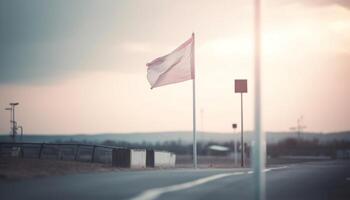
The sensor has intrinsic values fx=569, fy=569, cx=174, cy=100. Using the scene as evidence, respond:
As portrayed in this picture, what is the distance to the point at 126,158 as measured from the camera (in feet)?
86.6

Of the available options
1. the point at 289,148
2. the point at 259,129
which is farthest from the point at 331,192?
the point at 289,148

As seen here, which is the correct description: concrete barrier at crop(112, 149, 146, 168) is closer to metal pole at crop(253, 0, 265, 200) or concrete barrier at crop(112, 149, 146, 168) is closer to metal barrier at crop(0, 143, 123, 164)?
metal barrier at crop(0, 143, 123, 164)

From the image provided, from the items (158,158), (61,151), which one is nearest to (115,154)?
(158,158)

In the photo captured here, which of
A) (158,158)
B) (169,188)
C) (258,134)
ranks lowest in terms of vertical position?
(158,158)

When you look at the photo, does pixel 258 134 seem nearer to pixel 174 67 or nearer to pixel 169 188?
pixel 169 188

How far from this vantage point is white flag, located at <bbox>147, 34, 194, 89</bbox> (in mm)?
30297

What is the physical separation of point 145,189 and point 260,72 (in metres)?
5.64

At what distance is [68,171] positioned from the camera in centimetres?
1995

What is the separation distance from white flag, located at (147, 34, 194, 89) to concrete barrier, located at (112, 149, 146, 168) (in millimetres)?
4843

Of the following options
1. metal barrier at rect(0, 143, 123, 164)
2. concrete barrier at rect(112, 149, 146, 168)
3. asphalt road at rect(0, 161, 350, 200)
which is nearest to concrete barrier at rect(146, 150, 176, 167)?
concrete barrier at rect(112, 149, 146, 168)

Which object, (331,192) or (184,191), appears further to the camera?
(331,192)

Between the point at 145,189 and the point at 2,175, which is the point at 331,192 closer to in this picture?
the point at 145,189

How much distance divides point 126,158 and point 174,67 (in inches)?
254

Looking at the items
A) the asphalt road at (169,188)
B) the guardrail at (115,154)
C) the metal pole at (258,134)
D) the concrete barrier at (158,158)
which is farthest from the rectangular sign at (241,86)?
the metal pole at (258,134)
